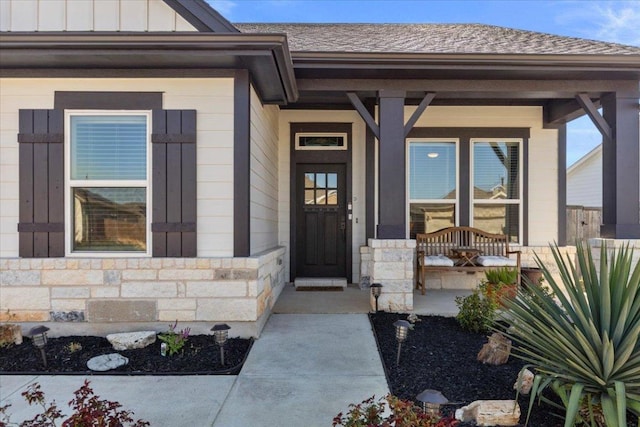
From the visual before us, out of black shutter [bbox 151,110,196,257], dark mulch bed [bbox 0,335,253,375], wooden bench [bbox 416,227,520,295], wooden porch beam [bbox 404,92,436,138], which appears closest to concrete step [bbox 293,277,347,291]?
wooden bench [bbox 416,227,520,295]

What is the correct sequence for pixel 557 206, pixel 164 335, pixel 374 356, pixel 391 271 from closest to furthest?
pixel 374 356, pixel 164 335, pixel 391 271, pixel 557 206

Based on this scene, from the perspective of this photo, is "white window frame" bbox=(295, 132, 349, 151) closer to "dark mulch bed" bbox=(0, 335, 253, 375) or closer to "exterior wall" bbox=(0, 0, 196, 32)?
"exterior wall" bbox=(0, 0, 196, 32)

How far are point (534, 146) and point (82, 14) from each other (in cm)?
619

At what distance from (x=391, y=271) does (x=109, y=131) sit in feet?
11.1

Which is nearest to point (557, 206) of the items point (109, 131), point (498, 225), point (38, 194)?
point (498, 225)

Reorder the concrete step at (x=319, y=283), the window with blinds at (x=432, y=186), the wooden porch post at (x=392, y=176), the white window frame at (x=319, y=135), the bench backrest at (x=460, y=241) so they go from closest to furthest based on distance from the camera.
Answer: the wooden porch post at (x=392, y=176) < the bench backrest at (x=460, y=241) < the concrete step at (x=319, y=283) < the window with blinds at (x=432, y=186) < the white window frame at (x=319, y=135)

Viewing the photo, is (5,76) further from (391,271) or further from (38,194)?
(391,271)

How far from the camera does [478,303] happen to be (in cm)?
378

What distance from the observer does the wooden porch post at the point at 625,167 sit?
4.43m

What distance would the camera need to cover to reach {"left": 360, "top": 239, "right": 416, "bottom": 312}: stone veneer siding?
14.2 feet

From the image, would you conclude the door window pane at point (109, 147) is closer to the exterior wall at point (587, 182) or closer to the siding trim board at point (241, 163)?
the siding trim board at point (241, 163)

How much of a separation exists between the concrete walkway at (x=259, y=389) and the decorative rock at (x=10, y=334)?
72cm

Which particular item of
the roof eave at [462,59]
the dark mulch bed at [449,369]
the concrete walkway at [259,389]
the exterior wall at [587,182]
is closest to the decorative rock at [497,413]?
the dark mulch bed at [449,369]

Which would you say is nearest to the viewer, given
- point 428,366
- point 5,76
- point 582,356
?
point 582,356
